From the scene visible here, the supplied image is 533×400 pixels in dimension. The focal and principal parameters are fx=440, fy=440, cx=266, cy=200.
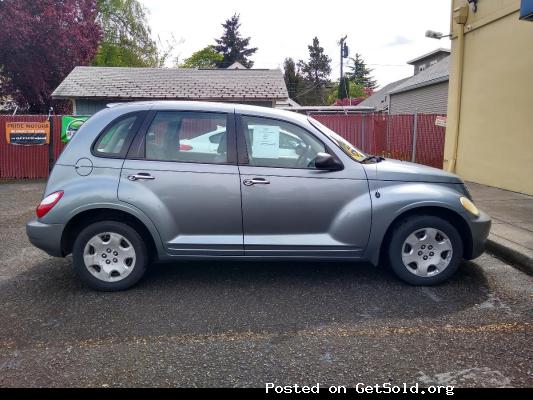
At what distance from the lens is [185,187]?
409 centimetres

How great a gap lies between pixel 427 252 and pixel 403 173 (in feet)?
2.63

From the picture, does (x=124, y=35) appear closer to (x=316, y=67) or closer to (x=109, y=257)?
(x=109, y=257)

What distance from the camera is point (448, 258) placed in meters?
4.29

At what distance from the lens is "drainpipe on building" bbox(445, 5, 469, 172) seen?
1035cm

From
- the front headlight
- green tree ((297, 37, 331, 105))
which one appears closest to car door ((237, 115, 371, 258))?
the front headlight

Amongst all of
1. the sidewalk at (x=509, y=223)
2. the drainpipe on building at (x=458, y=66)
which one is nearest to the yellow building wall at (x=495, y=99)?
the drainpipe on building at (x=458, y=66)

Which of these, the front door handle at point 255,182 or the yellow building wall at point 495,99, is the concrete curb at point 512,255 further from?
the yellow building wall at point 495,99

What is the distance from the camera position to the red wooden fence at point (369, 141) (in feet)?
41.0

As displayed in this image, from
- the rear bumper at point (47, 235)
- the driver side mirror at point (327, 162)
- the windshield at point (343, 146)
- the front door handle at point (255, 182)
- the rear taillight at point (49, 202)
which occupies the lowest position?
the rear bumper at point (47, 235)

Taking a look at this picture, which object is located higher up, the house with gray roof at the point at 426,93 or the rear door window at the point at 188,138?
the house with gray roof at the point at 426,93

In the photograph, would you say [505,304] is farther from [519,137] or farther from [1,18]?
[1,18]

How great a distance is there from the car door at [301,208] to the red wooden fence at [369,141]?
33.8 ft

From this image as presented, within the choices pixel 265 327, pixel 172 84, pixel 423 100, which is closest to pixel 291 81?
pixel 423 100

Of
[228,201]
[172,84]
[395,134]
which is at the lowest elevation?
[228,201]
